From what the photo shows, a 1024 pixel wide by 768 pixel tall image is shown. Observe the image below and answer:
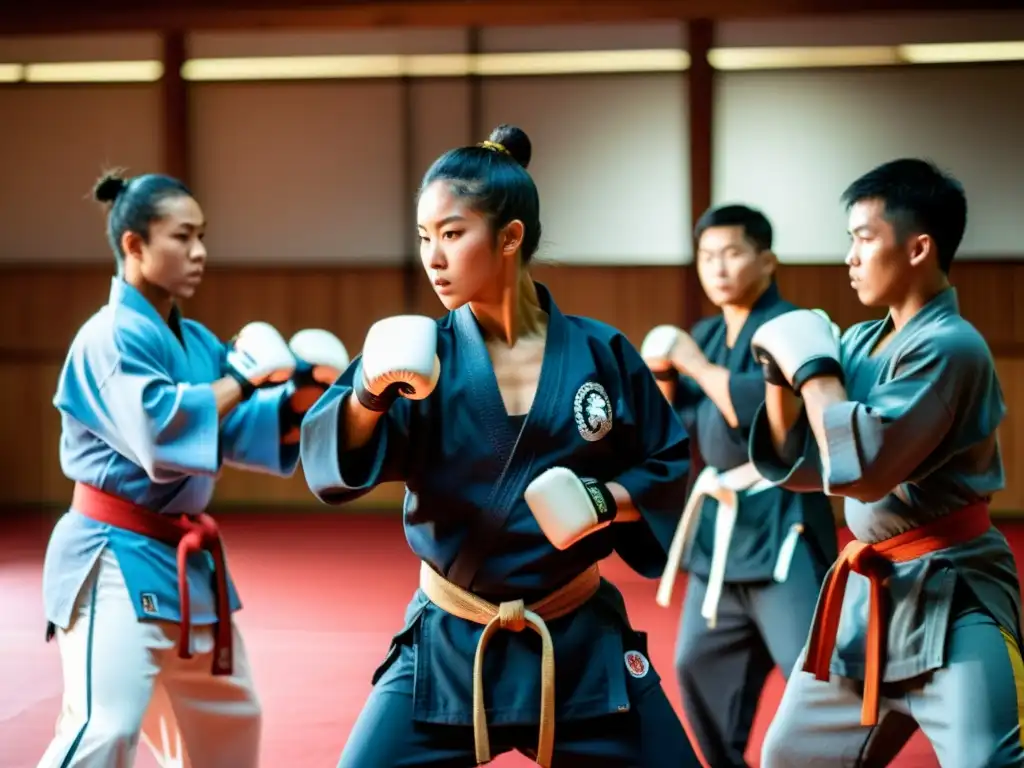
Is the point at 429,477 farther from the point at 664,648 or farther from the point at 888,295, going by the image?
the point at 664,648

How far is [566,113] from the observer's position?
8.59m

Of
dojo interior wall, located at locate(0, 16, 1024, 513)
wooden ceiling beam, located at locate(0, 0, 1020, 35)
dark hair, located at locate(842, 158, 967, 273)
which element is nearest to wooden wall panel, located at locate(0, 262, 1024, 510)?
dojo interior wall, located at locate(0, 16, 1024, 513)

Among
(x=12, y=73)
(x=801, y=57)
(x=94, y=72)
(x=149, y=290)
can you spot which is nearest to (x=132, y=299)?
(x=149, y=290)

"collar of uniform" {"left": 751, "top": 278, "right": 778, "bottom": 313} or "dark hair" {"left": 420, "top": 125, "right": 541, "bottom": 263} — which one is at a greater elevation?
"dark hair" {"left": 420, "top": 125, "right": 541, "bottom": 263}

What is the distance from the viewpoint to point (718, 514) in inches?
134

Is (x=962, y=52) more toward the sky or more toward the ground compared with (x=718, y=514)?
more toward the sky

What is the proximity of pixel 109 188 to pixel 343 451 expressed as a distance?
132 centimetres

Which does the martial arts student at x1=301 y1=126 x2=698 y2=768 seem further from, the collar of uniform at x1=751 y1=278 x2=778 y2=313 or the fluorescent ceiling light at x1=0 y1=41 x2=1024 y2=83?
the fluorescent ceiling light at x1=0 y1=41 x2=1024 y2=83

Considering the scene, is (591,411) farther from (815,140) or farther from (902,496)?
(815,140)

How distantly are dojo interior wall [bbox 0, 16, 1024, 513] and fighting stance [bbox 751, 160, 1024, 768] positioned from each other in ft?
19.4

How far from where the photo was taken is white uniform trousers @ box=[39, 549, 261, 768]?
250 cm

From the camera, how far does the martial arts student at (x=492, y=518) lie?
2.04 meters

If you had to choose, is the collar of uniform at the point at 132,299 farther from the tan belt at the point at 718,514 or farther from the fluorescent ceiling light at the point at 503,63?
the fluorescent ceiling light at the point at 503,63

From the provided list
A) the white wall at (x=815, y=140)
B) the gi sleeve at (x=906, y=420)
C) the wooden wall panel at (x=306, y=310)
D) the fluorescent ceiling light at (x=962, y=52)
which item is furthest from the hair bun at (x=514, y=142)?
the fluorescent ceiling light at (x=962, y=52)
